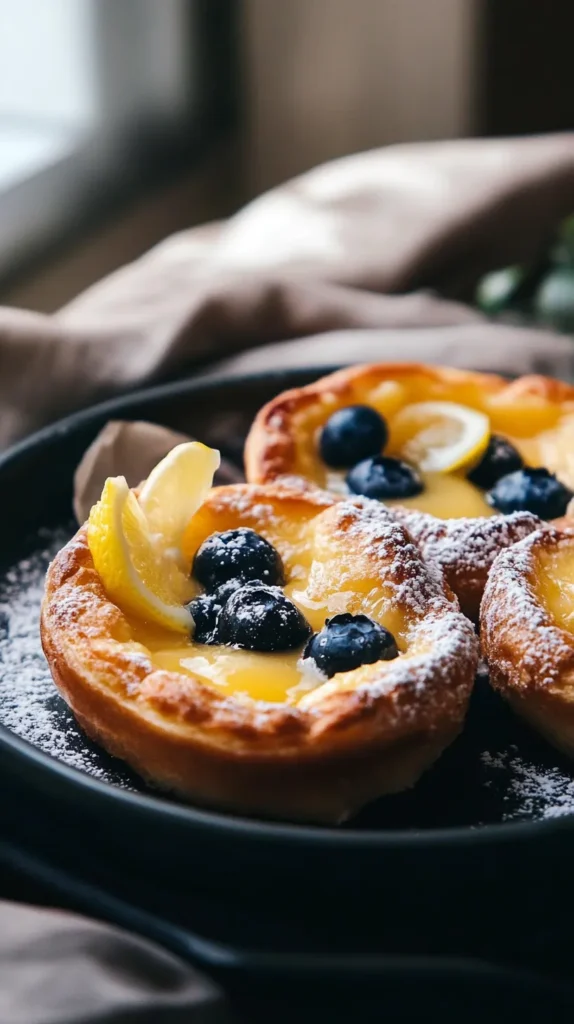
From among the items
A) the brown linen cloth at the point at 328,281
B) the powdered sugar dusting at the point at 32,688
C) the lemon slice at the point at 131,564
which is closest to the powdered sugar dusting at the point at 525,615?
the lemon slice at the point at 131,564

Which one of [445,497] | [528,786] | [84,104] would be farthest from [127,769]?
[84,104]

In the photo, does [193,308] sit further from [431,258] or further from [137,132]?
[137,132]

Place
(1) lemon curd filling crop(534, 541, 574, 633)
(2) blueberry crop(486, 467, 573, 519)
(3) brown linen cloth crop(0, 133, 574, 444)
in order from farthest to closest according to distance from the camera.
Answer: (3) brown linen cloth crop(0, 133, 574, 444), (2) blueberry crop(486, 467, 573, 519), (1) lemon curd filling crop(534, 541, 574, 633)

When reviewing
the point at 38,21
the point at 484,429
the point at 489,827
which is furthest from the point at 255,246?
the point at 489,827

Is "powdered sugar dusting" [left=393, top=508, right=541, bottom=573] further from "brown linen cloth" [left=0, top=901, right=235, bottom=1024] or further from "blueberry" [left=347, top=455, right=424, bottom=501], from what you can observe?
"brown linen cloth" [left=0, top=901, right=235, bottom=1024]

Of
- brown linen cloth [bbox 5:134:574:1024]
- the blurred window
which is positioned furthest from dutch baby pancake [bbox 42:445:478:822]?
the blurred window

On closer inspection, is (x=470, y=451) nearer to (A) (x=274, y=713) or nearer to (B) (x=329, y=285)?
(A) (x=274, y=713)

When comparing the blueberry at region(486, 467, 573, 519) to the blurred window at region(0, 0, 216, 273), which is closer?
the blueberry at region(486, 467, 573, 519)
